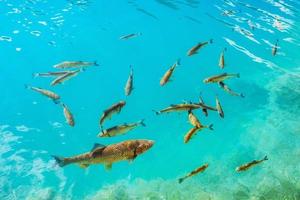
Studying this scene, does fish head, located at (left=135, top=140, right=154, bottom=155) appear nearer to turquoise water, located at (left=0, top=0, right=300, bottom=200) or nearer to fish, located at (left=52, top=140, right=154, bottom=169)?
fish, located at (left=52, top=140, right=154, bottom=169)

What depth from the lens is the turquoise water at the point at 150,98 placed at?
1206 cm

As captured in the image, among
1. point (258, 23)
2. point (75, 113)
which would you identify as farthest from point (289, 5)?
point (75, 113)

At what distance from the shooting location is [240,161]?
14.0 metres

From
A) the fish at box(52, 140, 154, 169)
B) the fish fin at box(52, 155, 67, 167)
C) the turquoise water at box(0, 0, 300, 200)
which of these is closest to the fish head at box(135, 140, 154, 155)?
the fish at box(52, 140, 154, 169)

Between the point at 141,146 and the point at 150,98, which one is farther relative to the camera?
the point at 150,98

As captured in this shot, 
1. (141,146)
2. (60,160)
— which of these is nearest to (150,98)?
(60,160)

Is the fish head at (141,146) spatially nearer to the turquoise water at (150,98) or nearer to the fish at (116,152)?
the fish at (116,152)

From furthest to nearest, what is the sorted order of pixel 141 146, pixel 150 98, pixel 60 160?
1. pixel 150 98
2. pixel 60 160
3. pixel 141 146

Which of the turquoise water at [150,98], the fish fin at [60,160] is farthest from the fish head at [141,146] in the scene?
the turquoise water at [150,98]

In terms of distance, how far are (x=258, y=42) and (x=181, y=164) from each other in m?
10.3

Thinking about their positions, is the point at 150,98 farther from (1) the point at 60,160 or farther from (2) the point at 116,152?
(2) the point at 116,152

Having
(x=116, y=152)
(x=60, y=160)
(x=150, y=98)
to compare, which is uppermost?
(x=116, y=152)

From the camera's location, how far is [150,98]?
16188 millimetres

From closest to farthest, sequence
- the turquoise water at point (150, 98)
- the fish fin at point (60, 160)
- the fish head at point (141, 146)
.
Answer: the fish head at point (141, 146) < the fish fin at point (60, 160) < the turquoise water at point (150, 98)
